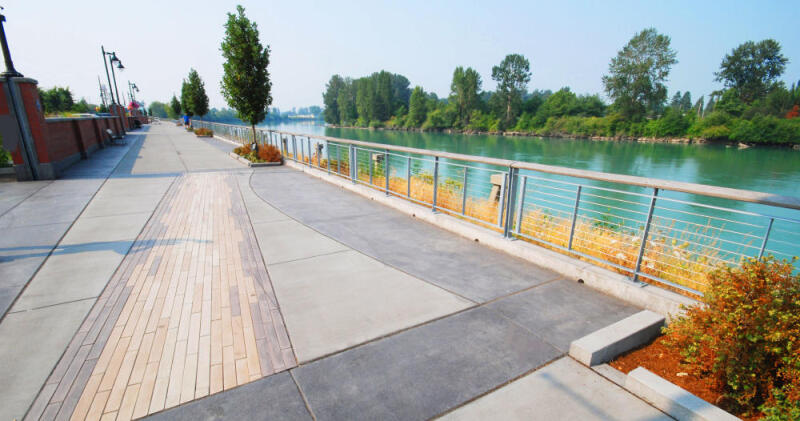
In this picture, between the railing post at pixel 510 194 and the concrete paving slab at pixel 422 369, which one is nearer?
the concrete paving slab at pixel 422 369

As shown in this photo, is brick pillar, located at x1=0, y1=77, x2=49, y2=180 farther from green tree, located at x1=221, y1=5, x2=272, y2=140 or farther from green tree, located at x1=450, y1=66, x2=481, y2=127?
green tree, located at x1=450, y1=66, x2=481, y2=127

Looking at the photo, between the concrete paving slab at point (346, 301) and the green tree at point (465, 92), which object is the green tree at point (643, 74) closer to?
the green tree at point (465, 92)

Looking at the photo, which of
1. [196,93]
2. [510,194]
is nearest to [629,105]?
[196,93]

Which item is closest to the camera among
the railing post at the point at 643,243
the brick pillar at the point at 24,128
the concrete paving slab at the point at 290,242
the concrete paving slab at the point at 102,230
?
the railing post at the point at 643,243

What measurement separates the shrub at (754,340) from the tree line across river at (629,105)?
65016 mm

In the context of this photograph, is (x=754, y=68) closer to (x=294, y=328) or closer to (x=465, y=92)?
(x=465, y=92)

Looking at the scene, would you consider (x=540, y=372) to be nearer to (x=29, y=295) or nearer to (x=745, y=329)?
(x=745, y=329)

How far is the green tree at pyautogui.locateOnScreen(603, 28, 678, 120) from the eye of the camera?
61625 mm

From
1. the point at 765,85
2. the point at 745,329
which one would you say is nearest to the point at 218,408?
the point at 745,329

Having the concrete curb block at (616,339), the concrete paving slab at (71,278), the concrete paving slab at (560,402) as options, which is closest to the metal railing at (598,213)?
the concrete curb block at (616,339)

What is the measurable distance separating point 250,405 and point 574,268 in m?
3.47

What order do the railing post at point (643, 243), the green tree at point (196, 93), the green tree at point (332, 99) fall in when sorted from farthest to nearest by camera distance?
1. the green tree at point (332, 99)
2. the green tree at point (196, 93)
3. the railing post at point (643, 243)

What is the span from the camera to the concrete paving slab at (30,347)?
7.81ft

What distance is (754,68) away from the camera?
7038cm
